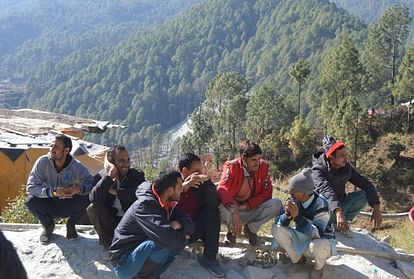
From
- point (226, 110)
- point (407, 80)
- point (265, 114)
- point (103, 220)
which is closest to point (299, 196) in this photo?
point (103, 220)

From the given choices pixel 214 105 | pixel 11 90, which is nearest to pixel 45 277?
pixel 214 105

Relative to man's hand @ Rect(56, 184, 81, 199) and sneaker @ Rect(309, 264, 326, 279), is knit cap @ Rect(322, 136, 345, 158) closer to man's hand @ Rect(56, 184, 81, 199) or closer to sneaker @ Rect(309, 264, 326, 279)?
sneaker @ Rect(309, 264, 326, 279)

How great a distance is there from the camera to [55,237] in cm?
546

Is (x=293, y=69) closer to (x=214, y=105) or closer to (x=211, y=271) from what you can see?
(x=214, y=105)

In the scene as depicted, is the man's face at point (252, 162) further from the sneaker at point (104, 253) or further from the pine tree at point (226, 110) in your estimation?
the pine tree at point (226, 110)

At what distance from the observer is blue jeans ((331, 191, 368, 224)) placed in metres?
5.53

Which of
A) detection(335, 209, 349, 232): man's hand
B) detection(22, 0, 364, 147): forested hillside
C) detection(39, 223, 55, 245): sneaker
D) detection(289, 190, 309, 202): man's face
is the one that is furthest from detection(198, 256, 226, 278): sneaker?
detection(22, 0, 364, 147): forested hillside

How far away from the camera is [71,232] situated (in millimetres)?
5418

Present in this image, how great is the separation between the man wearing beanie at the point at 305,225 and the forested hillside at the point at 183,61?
335ft

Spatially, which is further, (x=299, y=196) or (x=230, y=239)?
(x=230, y=239)

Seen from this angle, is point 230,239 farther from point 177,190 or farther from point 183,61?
point 183,61

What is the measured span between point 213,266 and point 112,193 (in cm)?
118

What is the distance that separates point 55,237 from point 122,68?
138 metres

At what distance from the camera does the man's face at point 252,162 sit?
507cm
